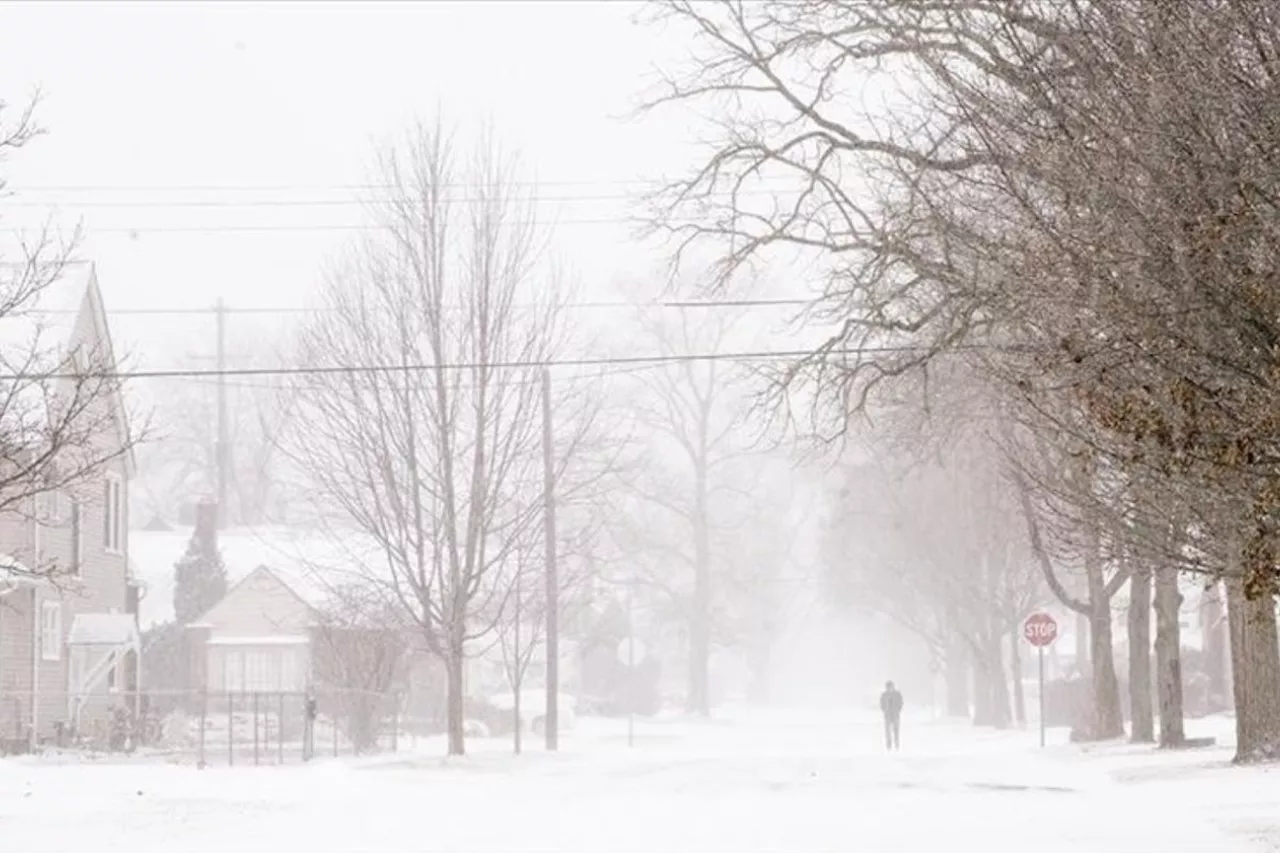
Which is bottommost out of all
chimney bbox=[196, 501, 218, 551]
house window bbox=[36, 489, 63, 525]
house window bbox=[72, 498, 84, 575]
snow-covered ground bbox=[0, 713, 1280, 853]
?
snow-covered ground bbox=[0, 713, 1280, 853]

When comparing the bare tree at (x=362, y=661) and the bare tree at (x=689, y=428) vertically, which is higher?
the bare tree at (x=689, y=428)

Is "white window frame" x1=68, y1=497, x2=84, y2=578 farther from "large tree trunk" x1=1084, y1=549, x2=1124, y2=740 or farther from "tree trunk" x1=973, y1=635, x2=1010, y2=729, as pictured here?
"tree trunk" x1=973, y1=635, x2=1010, y2=729

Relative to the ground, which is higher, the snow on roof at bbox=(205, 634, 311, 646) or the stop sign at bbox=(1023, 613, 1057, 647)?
the snow on roof at bbox=(205, 634, 311, 646)

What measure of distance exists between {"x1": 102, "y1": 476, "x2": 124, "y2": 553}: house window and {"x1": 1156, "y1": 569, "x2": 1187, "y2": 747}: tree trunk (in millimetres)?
24378

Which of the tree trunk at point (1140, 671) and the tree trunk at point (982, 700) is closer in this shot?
the tree trunk at point (1140, 671)

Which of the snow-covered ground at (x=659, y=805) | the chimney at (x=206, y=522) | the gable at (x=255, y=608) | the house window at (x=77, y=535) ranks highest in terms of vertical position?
the chimney at (x=206, y=522)

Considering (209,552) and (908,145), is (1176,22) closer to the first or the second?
(908,145)

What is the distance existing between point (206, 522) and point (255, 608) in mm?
4548

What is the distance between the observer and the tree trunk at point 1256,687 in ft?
92.2

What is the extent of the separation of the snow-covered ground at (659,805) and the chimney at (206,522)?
2952 cm

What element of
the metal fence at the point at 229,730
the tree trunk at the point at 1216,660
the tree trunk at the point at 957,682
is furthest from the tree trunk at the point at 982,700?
the metal fence at the point at 229,730

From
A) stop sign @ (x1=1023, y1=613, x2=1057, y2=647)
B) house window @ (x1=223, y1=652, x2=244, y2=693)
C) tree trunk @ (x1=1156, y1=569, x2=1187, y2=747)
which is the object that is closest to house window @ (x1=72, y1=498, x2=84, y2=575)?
house window @ (x1=223, y1=652, x2=244, y2=693)

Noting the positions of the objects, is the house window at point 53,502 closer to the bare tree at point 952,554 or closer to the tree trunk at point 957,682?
the bare tree at point 952,554

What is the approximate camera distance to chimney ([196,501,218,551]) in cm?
6875
